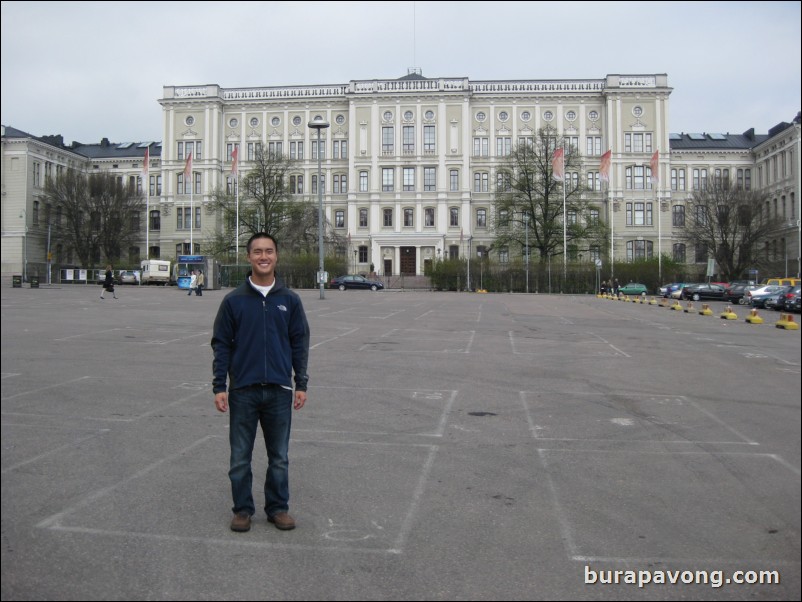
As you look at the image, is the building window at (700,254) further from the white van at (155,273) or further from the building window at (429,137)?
the white van at (155,273)

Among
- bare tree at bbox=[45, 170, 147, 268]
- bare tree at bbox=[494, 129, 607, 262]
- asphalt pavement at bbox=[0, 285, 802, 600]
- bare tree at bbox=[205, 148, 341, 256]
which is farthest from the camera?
bare tree at bbox=[494, 129, 607, 262]

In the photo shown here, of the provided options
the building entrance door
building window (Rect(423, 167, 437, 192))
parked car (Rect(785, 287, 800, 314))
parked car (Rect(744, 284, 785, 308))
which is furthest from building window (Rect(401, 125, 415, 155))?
parked car (Rect(785, 287, 800, 314))

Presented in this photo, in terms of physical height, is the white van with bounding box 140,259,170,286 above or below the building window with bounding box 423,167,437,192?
below

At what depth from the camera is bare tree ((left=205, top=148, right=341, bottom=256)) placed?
74375 mm

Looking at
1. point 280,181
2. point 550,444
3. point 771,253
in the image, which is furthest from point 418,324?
point 771,253

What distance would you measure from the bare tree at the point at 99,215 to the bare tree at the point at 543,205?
42494 mm

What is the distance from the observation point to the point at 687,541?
439 centimetres

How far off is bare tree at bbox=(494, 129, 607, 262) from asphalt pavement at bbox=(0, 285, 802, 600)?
215 ft

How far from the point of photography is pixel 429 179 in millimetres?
95312

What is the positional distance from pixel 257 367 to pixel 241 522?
1.06 m

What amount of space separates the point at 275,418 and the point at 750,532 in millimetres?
3078

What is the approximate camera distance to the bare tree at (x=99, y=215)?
210 ft

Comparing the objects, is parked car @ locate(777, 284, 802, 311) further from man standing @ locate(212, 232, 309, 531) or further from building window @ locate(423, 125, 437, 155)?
building window @ locate(423, 125, 437, 155)

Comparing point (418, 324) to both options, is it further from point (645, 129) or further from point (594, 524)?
point (645, 129)
